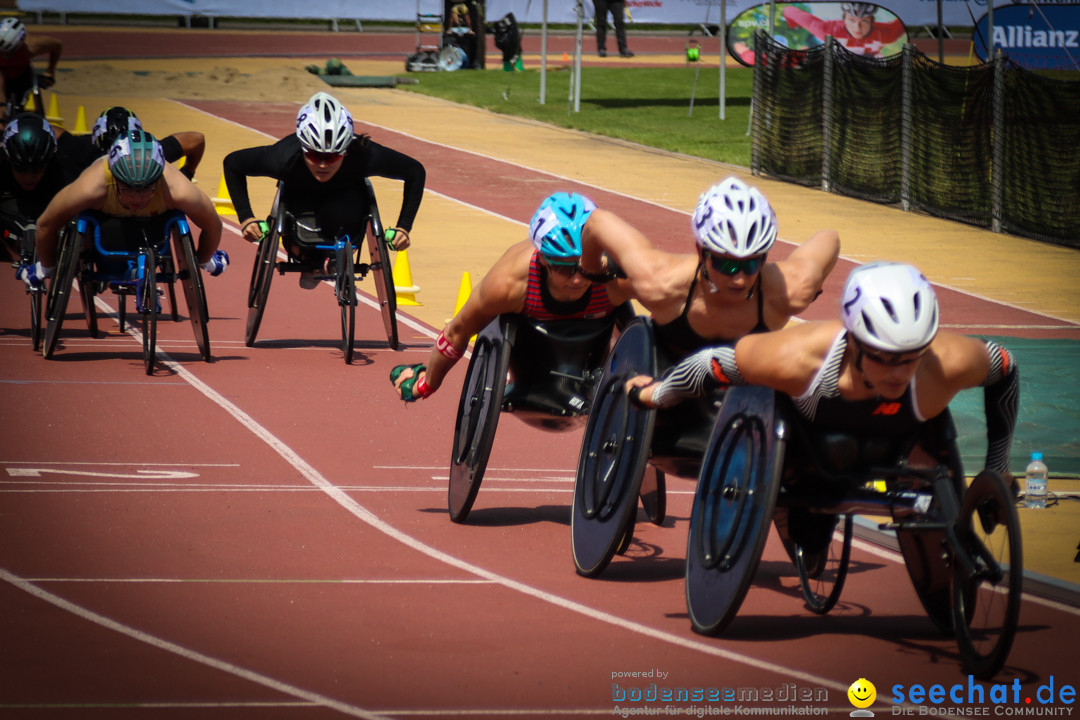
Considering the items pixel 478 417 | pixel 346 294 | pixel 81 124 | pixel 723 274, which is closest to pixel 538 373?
pixel 478 417

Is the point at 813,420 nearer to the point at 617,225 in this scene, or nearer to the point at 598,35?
the point at 617,225

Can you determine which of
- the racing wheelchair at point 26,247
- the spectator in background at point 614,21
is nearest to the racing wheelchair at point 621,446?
the racing wheelchair at point 26,247

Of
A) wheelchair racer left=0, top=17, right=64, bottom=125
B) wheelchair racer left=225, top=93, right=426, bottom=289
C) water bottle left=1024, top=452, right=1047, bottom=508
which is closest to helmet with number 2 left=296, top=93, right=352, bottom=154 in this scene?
wheelchair racer left=225, top=93, right=426, bottom=289

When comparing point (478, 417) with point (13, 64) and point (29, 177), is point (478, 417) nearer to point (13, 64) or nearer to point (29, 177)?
point (29, 177)

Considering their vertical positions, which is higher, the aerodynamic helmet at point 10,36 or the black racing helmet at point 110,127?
the aerodynamic helmet at point 10,36

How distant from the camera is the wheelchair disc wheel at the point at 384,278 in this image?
13141 mm

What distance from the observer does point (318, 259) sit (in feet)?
44.3

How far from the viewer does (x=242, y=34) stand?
157 ft

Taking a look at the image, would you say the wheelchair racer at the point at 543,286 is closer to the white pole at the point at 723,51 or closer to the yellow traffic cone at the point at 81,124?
the white pole at the point at 723,51

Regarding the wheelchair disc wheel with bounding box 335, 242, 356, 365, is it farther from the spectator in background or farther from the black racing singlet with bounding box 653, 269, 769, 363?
the spectator in background

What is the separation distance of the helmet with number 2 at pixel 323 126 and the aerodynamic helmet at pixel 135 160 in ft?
4.06

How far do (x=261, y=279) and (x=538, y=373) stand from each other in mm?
5709

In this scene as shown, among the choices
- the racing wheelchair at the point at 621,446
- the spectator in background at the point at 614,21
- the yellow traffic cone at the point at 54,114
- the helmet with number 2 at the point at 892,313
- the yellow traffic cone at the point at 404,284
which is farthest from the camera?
the spectator in background at the point at 614,21

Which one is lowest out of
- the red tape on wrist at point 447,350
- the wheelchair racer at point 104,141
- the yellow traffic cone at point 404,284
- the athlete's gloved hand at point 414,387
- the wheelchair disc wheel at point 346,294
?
the yellow traffic cone at point 404,284
